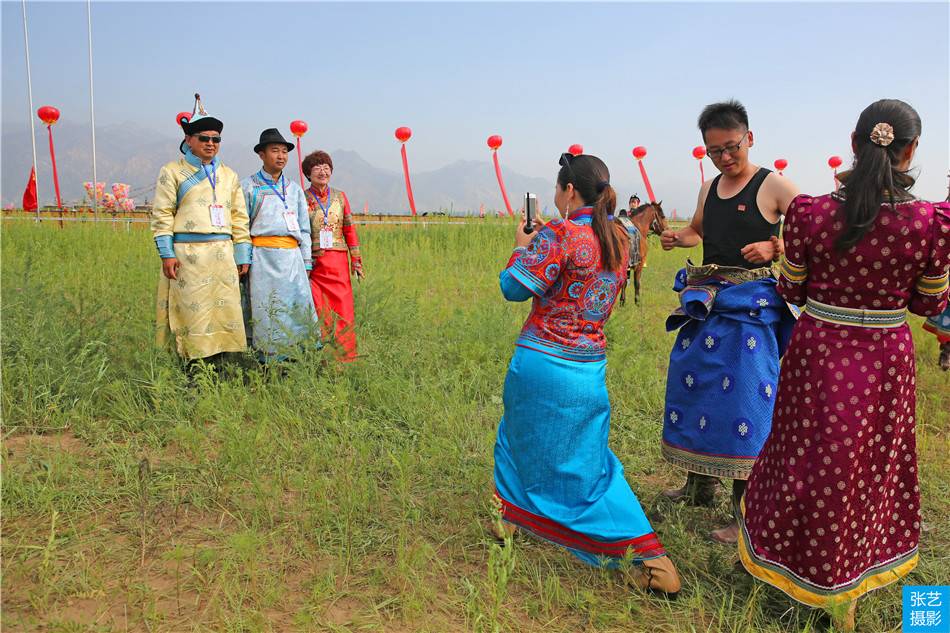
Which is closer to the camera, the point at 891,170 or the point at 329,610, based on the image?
the point at 891,170

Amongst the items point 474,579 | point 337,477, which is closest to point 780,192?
point 474,579

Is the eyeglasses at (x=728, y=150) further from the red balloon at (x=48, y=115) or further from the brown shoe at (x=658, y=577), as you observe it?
the red balloon at (x=48, y=115)

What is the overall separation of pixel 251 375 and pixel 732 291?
299cm

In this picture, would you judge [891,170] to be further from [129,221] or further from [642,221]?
[129,221]

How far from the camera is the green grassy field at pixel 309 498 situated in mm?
2254

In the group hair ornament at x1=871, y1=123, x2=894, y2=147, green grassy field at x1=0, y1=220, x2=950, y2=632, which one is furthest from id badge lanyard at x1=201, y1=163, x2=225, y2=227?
hair ornament at x1=871, y1=123, x2=894, y2=147

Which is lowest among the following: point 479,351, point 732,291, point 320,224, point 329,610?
point 329,610

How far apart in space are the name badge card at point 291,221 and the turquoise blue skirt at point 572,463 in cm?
277

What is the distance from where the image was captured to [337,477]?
3.13m

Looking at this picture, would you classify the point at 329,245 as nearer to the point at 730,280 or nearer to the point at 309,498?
the point at 309,498

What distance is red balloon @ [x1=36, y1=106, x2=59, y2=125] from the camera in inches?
501

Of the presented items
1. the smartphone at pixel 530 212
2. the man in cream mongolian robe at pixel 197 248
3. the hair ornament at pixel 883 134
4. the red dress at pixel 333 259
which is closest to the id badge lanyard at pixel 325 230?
the red dress at pixel 333 259

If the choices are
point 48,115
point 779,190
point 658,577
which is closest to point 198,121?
point 779,190

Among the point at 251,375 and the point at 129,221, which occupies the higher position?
the point at 129,221
